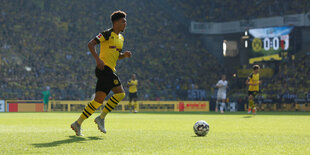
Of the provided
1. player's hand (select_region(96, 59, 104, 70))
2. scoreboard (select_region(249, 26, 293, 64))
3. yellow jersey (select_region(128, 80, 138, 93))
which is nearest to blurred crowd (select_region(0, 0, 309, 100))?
scoreboard (select_region(249, 26, 293, 64))

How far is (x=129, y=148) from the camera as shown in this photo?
→ 6160mm

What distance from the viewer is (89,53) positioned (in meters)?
37.6

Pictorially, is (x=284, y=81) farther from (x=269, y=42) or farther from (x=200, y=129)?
(x=200, y=129)

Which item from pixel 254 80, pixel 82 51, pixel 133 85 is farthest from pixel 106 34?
pixel 82 51

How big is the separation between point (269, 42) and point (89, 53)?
49.6 feet

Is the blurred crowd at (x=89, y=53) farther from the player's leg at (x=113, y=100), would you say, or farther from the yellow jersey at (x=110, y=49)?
the yellow jersey at (x=110, y=49)

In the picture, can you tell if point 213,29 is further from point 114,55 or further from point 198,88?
point 114,55

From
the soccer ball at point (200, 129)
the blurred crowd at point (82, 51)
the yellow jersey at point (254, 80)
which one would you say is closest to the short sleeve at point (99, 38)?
the soccer ball at point (200, 129)

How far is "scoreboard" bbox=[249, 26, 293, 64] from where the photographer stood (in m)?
35.7

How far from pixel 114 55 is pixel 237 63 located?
35.2 meters

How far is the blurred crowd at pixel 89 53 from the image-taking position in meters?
33.3

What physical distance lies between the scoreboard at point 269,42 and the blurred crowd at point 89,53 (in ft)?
7.41

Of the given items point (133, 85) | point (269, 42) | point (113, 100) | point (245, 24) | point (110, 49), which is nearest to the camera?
point (110, 49)

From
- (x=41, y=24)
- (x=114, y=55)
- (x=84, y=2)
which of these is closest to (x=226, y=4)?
(x=84, y=2)
